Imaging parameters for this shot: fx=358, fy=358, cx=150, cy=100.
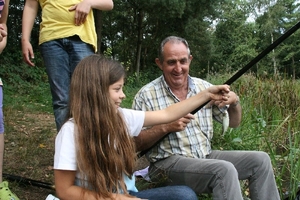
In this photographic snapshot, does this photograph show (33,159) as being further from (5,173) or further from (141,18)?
(141,18)

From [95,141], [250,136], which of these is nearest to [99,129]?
[95,141]

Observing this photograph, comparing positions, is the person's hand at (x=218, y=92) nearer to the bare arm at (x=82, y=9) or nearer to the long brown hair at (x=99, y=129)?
the long brown hair at (x=99, y=129)

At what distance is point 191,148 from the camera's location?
2127 millimetres

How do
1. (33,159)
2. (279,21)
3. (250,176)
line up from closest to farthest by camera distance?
(250,176), (33,159), (279,21)

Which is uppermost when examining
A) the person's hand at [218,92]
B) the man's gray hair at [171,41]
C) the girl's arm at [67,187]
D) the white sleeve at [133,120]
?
the man's gray hair at [171,41]

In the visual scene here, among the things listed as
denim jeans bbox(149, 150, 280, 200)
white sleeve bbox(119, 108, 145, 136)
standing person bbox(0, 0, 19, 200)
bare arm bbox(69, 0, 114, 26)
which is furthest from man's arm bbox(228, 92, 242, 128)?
standing person bbox(0, 0, 19, 200)

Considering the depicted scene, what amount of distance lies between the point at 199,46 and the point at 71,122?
1815 centimetres

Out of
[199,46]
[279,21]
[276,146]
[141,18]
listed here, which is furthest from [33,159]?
[279,21]

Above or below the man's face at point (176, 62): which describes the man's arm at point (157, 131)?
below

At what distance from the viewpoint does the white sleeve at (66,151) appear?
1.35 meters

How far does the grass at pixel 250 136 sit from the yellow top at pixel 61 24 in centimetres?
101

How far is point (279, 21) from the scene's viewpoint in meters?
32.4

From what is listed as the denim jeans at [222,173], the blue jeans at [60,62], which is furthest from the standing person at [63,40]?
the denim jeans at [222,173]

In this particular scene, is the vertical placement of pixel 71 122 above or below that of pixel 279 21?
below
